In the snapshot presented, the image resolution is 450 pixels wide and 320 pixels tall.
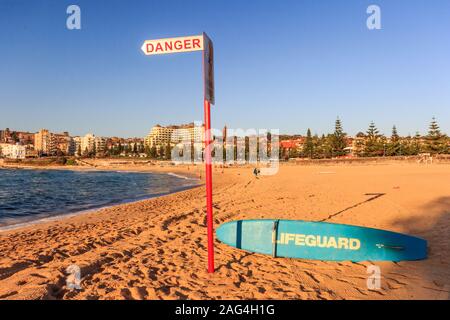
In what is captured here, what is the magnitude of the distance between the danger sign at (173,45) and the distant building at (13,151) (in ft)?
614

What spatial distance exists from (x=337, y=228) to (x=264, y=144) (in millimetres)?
112921

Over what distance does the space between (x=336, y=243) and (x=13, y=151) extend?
199m

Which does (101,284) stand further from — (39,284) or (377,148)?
(377,148)

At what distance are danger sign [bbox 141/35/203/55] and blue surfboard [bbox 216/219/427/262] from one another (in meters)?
3.45

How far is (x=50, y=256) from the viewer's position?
254 inches

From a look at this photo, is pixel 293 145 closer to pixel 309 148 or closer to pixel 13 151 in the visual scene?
pixel 309 148

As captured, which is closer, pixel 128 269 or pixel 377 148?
pixel 128 269

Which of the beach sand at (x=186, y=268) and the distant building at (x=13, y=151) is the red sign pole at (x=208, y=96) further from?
the distant building at (x=13, y=151)

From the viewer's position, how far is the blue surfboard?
5375 millimetres

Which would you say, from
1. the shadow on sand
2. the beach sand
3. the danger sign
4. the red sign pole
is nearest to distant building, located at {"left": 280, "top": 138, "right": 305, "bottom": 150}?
the shadow on sand

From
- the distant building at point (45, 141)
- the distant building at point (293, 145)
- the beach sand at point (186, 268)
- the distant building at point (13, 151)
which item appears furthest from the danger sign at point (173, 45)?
the distant building at point (45, 141)

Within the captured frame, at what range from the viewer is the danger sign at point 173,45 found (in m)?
3.94

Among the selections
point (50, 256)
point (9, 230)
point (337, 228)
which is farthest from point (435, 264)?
point (9, 230)

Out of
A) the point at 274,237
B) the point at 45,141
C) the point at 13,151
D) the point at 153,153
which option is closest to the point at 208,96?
the point at 274,237
